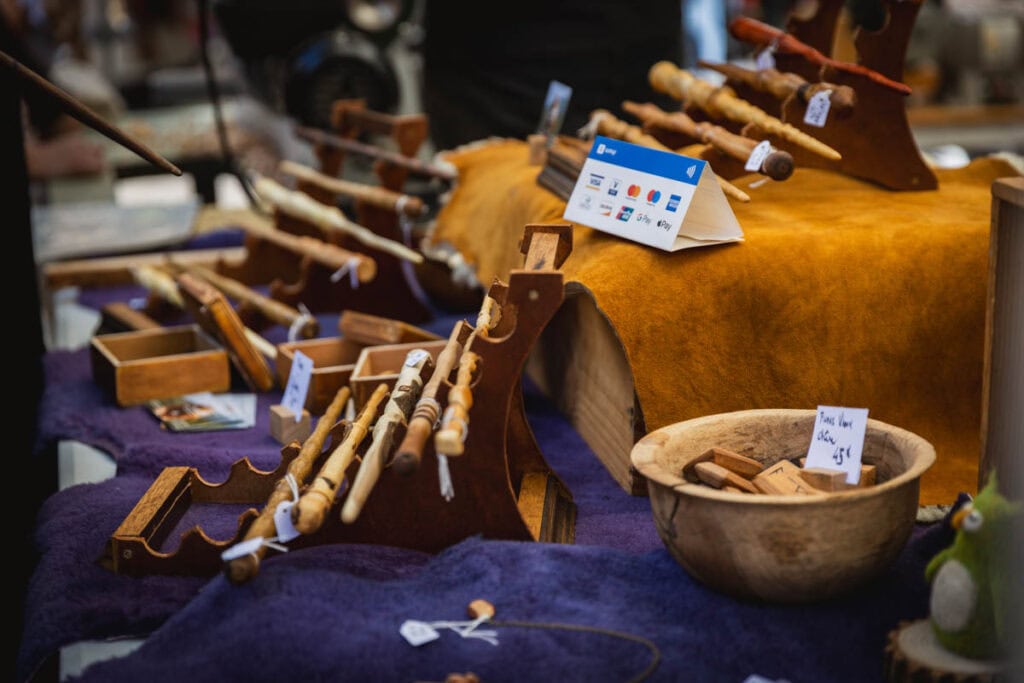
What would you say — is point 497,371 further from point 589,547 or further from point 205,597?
point 205,597

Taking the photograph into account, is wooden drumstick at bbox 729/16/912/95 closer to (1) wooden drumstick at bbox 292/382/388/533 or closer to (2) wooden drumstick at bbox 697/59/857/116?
(2) wooden drumstick at bbox 697/59/857/116

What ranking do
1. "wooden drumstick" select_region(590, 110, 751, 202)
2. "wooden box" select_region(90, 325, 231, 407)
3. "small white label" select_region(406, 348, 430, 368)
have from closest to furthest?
"small white label" select_region(406, 348, 430, 368) < "wooden drumstick" select_region(590, 110, 751, 202) < "wooden box" select_region(90, 325, 231, 407)

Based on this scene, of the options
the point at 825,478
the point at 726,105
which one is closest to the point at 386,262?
the point at 726,105

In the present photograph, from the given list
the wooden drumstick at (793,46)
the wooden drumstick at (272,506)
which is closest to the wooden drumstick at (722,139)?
the wooden drumstick at (793,46)

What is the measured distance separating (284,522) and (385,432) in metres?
0.20

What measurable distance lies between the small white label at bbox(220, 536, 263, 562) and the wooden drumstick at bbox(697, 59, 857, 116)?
54.2 inches

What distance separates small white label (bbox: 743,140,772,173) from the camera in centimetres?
215

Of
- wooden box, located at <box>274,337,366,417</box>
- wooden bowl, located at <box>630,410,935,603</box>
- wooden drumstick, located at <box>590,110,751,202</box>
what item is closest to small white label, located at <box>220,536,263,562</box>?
wooden bowl, located at <box>630,410,935,603</box>

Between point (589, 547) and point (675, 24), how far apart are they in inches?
101

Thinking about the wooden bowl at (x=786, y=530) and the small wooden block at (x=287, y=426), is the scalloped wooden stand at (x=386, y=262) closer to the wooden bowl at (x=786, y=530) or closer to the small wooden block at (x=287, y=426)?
the small wooden block at (x=287, y=426)

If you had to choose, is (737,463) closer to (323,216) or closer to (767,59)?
(767,59)

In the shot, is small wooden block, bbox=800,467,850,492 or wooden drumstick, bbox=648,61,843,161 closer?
small wooden block, bbox=800,467,850,492

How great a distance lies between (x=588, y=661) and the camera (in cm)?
149

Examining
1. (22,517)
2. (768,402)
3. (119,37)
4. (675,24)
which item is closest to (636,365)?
(768,402)
